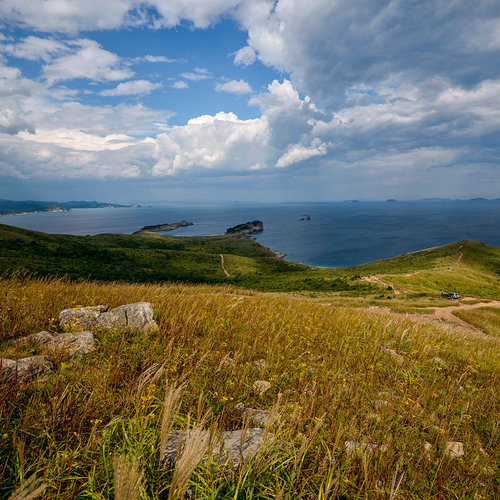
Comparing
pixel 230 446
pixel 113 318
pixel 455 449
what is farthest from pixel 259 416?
pixel 113 318

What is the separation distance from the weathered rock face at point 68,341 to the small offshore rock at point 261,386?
3036 mm

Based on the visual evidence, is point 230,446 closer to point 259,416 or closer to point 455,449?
point 259,416

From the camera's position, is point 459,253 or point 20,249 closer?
point 20,249

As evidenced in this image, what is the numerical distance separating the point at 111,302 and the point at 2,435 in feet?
19.1

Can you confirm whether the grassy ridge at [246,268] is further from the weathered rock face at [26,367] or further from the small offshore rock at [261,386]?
the small offshore rock at [261,386]

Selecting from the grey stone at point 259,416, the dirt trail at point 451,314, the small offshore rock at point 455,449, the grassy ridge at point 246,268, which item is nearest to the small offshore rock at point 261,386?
the grey stone at point 259,416

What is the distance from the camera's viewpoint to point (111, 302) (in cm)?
772

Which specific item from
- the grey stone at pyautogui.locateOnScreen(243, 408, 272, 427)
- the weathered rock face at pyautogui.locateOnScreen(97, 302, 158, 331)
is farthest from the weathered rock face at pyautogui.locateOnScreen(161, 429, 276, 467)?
the weathered rock face at pyautogui.locateOnScreen(97, 302, 158, 331)

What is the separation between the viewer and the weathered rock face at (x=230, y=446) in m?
2.25

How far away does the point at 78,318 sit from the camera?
568 cm

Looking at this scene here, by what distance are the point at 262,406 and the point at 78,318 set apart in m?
4.57

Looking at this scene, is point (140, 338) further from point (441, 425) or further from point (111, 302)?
point (441, 425)

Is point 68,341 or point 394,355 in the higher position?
point 68,341

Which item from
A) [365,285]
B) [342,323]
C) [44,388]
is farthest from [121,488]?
[365,285]
